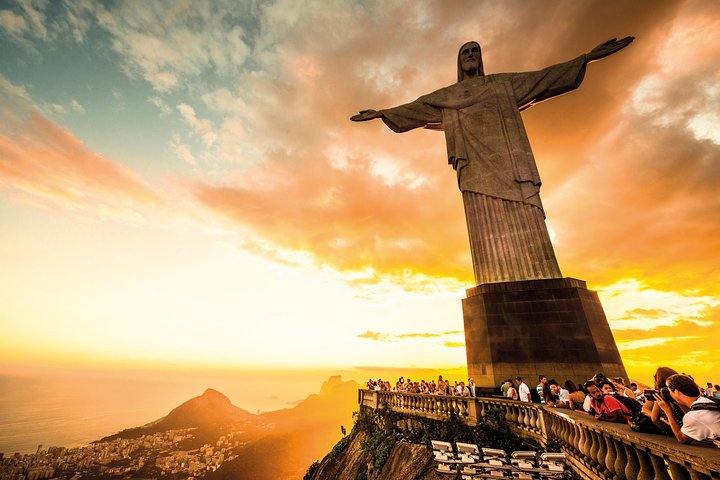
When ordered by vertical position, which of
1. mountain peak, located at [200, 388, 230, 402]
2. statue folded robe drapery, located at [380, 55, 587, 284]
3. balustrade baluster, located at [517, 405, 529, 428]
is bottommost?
mountain peak, located at [200, 388, 230, 402]

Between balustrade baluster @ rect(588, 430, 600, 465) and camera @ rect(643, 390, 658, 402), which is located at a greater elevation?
camera @ rect(643, 390, 658, 402)

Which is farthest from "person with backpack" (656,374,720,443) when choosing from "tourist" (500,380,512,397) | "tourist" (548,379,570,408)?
"tourist" (500,380,512,397)

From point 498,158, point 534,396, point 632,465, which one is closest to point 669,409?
point 632,465

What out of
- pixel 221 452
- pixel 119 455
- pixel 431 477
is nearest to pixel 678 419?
pixel 431 477

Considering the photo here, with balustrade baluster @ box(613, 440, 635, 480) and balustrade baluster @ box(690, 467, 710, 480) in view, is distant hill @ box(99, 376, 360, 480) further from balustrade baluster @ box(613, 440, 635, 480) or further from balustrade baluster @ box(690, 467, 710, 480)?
balustrade baluster @ box(690, 467, 710, 480)

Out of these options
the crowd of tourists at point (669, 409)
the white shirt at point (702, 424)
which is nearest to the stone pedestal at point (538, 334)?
the crowd of tourists at point (669, 409)

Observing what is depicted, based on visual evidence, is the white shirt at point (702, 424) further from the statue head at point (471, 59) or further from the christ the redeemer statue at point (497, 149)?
the statue head at point (471, 59)

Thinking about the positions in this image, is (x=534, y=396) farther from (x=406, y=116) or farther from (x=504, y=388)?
(x=406, y=116)

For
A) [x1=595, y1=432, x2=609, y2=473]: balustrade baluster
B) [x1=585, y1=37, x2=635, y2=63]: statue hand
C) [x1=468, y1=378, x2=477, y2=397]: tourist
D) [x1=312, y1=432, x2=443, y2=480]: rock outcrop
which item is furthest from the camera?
[x1=585, y1=37, x2=635, y2=63]: statue hand
